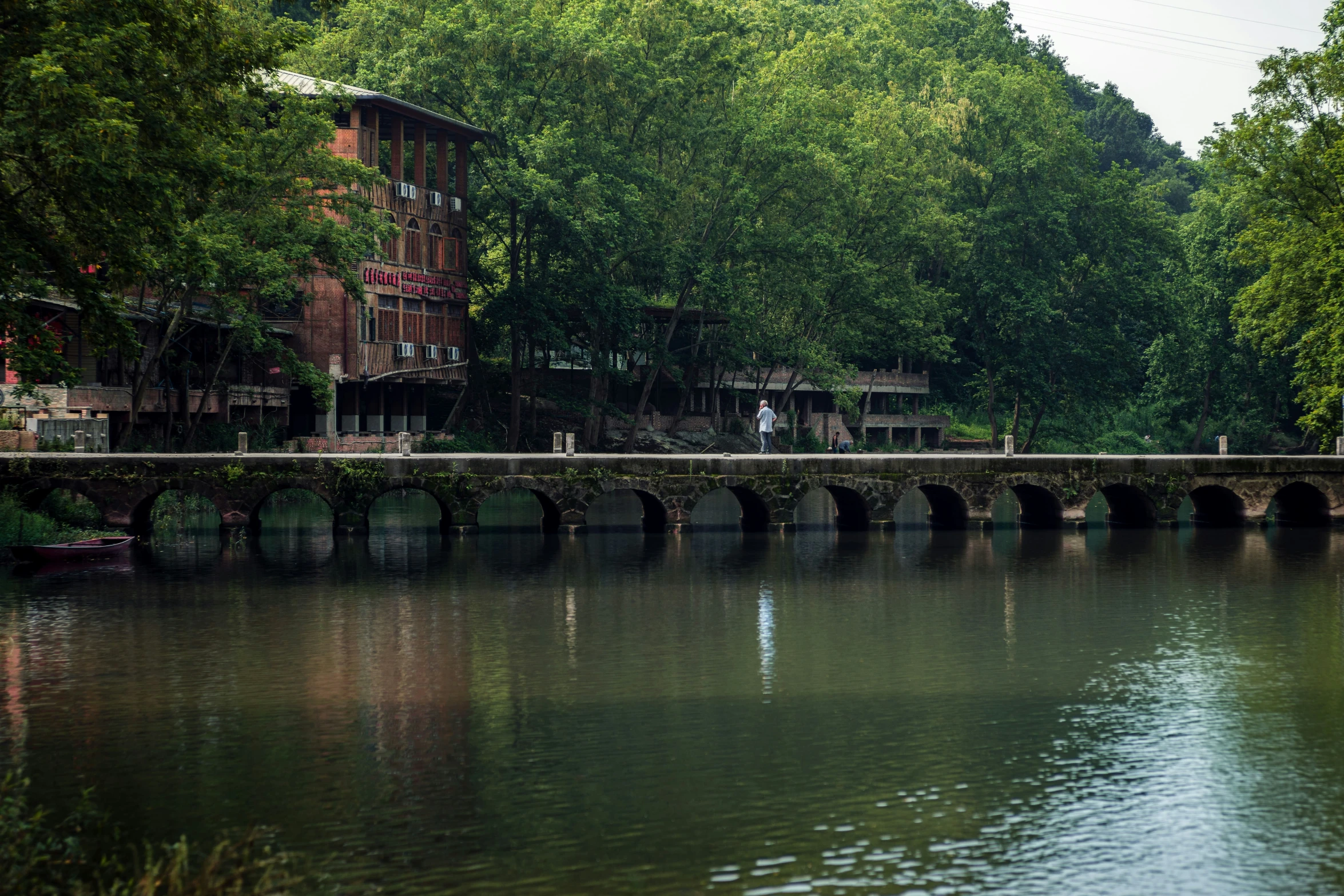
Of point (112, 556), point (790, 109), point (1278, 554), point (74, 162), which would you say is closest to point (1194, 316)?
point (790, 109)

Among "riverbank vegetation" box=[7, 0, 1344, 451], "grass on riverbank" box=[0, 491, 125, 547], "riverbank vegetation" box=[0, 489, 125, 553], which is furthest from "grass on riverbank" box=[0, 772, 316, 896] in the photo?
"riverbank vegetation" box=[0, 489, 125, 553]

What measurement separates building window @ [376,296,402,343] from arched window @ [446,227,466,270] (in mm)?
4700

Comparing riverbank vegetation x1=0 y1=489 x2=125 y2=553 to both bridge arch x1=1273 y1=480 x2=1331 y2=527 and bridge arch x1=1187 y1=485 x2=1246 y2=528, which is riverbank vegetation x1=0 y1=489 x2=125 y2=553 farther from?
bridge arch x1=1273 y1=480 x2=1331 y2=527

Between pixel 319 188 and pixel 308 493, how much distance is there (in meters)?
15.2

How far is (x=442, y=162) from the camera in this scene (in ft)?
210

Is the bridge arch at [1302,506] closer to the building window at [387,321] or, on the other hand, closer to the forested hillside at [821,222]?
the forested hillside at [821,222]

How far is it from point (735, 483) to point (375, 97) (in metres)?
23.6

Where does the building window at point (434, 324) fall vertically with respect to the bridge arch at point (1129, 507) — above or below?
above

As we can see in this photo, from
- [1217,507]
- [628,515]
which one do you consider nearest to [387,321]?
[628,515]

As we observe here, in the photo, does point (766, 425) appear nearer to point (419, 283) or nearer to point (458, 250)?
point (419, 283)

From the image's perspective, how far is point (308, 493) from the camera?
60.4 metres

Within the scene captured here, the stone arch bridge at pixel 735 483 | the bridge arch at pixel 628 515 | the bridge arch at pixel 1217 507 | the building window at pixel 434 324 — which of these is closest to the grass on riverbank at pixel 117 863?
the stone arch bridge at pixel 735 483

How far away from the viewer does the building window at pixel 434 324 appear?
64.2 meters

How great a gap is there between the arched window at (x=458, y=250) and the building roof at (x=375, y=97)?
456cm
